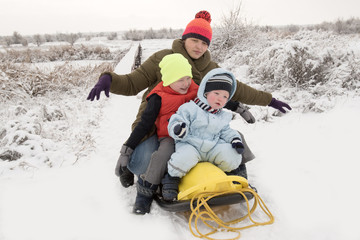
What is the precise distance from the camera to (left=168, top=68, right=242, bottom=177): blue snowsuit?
1990 mm

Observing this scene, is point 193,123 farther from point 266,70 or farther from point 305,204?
point 266,70

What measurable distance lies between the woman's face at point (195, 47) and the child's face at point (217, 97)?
734 mm

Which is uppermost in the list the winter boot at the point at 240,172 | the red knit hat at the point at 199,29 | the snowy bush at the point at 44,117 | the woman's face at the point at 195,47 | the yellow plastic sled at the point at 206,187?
the red knit hat at the point at 199,29

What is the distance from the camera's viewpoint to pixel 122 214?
2.04 meters

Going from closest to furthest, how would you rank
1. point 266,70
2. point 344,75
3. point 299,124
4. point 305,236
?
point 305,236 < point 299,124 < point 344,75 < point 266,70

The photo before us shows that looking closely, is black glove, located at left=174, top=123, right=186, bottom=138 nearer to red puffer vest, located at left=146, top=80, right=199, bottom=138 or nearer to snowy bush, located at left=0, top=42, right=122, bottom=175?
red puffer vest, located at left=146, top=80, right=199, bottom=138

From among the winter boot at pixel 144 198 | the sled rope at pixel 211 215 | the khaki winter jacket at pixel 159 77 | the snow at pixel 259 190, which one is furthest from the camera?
the khaki winter jacket at pixel 159 77

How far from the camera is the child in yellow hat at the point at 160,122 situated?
208 centimetres

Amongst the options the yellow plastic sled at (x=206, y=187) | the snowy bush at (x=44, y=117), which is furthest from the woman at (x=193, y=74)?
the snowy bush at (x=44, y=117)

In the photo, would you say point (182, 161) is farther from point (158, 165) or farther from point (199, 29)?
point (199, 29)

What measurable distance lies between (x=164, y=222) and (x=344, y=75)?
15.2ft

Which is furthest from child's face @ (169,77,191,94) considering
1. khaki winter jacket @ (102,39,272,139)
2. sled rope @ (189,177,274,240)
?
sled rope @ (189,177,274,240)

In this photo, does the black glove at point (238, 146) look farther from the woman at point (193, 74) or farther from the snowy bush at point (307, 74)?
the snowy bush at point (307, 74)

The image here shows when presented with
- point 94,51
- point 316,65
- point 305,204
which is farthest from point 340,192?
point 94,51
